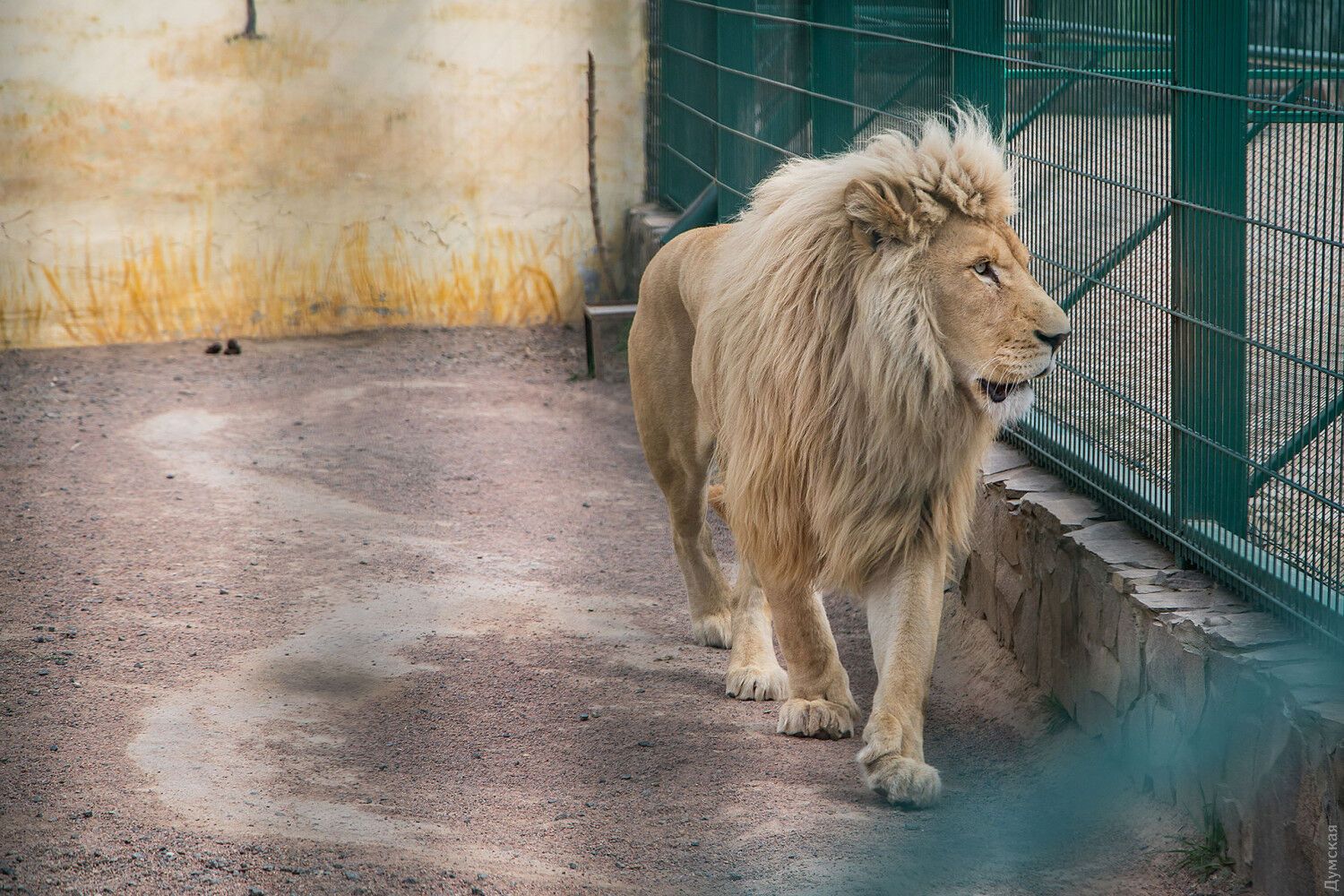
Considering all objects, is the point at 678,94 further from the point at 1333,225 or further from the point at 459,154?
the point at 1333,225

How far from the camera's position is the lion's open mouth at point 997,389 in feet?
10.6

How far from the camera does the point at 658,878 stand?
9.54 feet

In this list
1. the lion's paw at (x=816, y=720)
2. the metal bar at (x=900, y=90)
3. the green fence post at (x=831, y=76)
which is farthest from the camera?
the green fence post at (x=831, y=76)

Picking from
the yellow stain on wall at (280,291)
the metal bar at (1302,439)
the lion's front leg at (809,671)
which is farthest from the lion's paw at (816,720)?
the yellow stain on wall at (280,291)

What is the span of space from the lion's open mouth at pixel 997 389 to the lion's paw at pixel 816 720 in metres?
0.89

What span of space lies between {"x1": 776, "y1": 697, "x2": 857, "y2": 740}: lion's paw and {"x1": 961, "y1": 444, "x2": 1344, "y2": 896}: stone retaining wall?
0.53 metres

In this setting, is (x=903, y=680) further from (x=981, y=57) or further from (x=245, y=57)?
(x=245, y=57)

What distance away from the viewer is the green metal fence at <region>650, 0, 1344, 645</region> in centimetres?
287

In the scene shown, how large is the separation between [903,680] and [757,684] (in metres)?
0.71

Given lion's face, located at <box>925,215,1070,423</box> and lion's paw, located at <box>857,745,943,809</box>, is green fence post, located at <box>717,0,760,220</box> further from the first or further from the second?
lion's paw, located at <box>857,745,943,809</box>

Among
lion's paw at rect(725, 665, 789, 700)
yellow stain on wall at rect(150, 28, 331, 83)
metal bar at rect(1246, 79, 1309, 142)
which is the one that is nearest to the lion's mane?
lion's paw at rect(725, 665, 789, 700)

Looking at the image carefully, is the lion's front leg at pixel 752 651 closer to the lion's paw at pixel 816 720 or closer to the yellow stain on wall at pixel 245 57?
the lion's paw at pixel 816 720

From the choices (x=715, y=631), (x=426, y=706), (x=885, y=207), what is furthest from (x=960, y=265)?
(x=426, y=706)

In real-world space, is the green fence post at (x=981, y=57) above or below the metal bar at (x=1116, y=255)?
above
